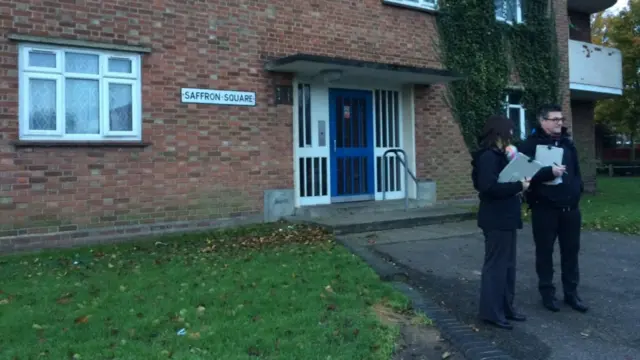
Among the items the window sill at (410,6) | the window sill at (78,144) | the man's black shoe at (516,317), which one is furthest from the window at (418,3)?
the man's black shoe at (516,317)

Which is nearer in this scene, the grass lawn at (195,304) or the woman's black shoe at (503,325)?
the grass lawn at (195,304)

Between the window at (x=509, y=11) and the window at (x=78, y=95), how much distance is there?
8800 millimetres

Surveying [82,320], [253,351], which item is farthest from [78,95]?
[253,351]

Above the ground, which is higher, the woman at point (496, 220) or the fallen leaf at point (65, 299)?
the woman at point (496, 220)

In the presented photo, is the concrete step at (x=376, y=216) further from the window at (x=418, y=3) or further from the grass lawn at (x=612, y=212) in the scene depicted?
the window at (x=418, y=3)

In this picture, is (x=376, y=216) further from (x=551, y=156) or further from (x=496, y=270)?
(x=496, y=270)

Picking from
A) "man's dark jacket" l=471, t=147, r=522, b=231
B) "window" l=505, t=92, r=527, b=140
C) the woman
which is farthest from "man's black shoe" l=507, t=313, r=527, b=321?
"window" l=505, t=92, r=527, b=140

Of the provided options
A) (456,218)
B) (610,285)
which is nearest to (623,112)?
(456,218)

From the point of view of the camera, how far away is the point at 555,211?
515 centimetres

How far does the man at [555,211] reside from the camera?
5113mm

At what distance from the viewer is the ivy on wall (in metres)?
12.4

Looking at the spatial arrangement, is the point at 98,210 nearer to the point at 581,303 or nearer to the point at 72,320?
the point at 72,320

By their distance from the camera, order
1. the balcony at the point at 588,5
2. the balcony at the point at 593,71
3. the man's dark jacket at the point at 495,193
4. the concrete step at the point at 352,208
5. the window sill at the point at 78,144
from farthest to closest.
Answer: the balcony at the point at 588,5, the balcony at the point at 593,71, the concrete step at the point at 352,208, the window sill at the point at 78,144, the man's dark jacket at the point at 495,193

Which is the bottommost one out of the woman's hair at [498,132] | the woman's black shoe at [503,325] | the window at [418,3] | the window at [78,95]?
the woman's black shoe at [503,325]
